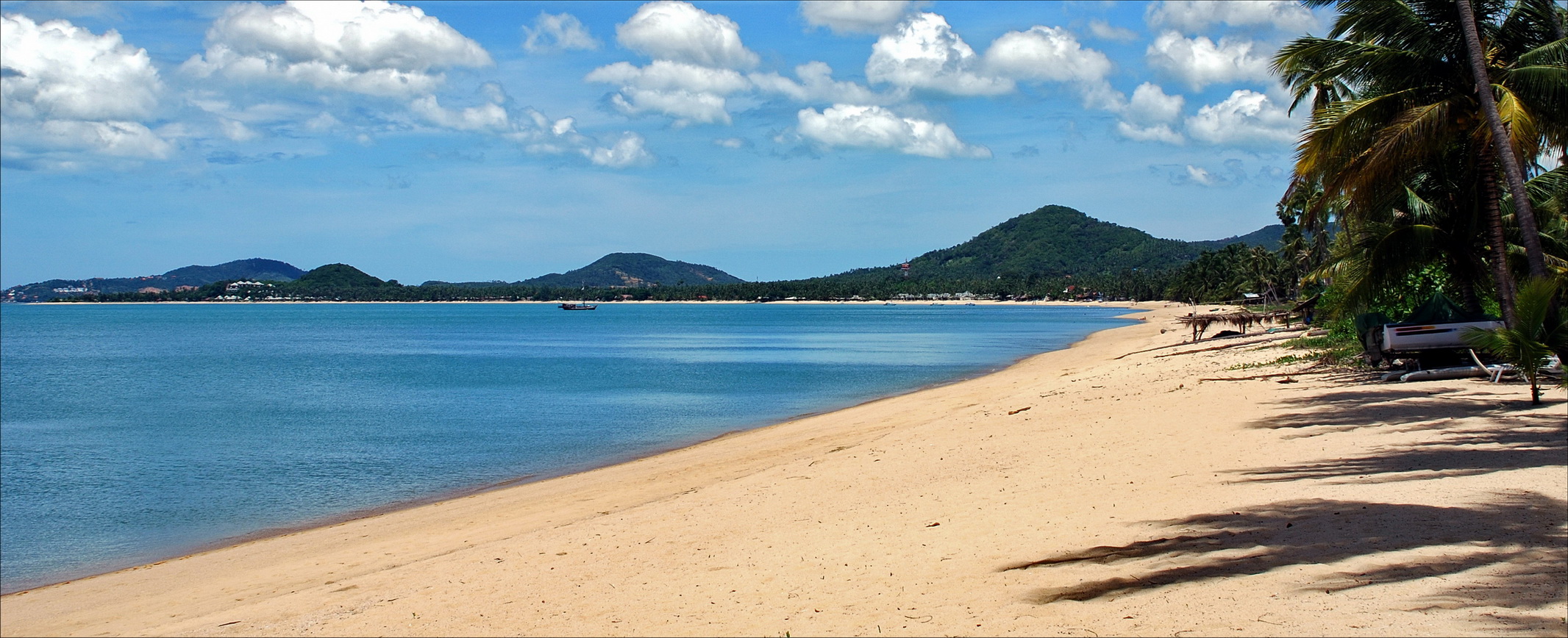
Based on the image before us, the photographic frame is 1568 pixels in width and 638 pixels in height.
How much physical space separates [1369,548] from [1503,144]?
6750 mm

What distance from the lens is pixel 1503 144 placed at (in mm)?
10539

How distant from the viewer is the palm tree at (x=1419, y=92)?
37.2 feet

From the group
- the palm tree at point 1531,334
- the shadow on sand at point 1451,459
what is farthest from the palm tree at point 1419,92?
the shadow on sand at point 1451,459

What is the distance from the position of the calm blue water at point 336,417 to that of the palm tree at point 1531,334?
14.5 meters

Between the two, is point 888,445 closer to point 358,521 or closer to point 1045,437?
point 1045,437

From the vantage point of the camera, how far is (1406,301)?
802 inches

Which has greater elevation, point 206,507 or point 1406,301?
point 1406,301

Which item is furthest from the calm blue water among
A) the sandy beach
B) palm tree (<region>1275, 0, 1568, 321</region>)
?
palm tree (<region>1275, 0, 1568, 321</region>)

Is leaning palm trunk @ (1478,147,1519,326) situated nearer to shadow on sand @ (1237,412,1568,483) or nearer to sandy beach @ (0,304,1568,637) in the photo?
sandy beach @ (0,304,1568,637)

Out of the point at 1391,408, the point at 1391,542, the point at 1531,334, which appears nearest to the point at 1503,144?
the point at 1531,334

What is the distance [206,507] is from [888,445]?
11488 mm

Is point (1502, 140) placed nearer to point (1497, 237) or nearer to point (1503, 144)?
point (1503, 144)

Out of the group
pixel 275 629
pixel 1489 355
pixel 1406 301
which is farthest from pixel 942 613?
pixel 1406 301

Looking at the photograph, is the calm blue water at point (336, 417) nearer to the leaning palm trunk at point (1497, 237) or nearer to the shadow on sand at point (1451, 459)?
the shadow on sand at point (1451, 459)
